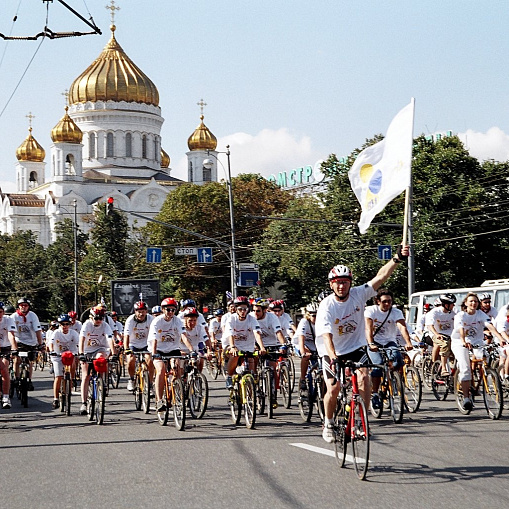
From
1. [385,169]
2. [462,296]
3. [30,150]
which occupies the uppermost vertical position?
[30,150]

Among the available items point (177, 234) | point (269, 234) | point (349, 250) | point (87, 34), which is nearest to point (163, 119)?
point (177, 234)

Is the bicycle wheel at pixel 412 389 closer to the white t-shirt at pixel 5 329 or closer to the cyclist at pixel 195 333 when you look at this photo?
the cyclist at pixel 195 333

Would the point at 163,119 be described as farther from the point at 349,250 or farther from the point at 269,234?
the point at 349,250

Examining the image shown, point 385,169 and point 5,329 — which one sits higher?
point 385,169

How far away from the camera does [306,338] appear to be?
49.2 ft

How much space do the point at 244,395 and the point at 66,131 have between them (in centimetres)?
8930

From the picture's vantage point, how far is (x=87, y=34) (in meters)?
16.8

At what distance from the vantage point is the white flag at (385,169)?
32.6 feet

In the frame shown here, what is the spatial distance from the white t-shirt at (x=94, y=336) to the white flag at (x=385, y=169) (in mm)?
6023

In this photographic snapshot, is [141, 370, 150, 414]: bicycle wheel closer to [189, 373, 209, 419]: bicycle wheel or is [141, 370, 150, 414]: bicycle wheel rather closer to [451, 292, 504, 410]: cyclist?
[189, 373, 209, 419]: bicycle wheel

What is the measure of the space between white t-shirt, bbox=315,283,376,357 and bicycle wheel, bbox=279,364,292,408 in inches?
266

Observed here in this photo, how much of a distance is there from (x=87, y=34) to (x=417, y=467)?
33.8ft

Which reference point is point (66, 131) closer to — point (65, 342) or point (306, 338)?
point (65, 342)

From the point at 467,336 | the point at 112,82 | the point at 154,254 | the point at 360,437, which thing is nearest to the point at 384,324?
the point at 467,336
